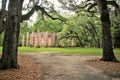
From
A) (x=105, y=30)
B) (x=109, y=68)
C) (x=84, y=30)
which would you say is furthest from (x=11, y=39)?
(x=84, y=30)

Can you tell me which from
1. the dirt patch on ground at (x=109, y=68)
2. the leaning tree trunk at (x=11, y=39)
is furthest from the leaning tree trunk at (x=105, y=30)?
the leaning tree trunk at (x=11, y=39)

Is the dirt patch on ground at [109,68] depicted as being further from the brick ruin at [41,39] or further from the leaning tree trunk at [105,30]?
the brick ruin at [41,39]

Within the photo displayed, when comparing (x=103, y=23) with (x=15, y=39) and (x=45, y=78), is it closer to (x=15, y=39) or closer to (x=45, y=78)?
(x=15, y=39)

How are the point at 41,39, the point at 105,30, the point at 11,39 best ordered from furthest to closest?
the point at 41,39, the point at 105,30, the point at 11,39

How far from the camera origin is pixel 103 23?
60.9 ft

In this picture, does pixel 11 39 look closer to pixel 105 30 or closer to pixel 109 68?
pixel 109 68

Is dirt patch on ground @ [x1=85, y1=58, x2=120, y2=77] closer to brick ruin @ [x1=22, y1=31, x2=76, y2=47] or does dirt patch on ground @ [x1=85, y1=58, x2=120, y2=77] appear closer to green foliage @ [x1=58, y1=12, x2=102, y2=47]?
brick ruin @ [x1=22, y1=31, x2=76, y2=47]

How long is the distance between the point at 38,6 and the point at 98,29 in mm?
25955

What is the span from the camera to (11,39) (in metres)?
12.9

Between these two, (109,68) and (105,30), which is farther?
(105,30)

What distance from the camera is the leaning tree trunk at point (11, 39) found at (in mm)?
12688

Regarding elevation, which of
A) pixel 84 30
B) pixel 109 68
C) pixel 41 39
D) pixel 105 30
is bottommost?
pixel 109 68

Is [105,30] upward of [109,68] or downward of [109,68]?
upward

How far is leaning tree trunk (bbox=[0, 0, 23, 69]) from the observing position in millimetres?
12688
